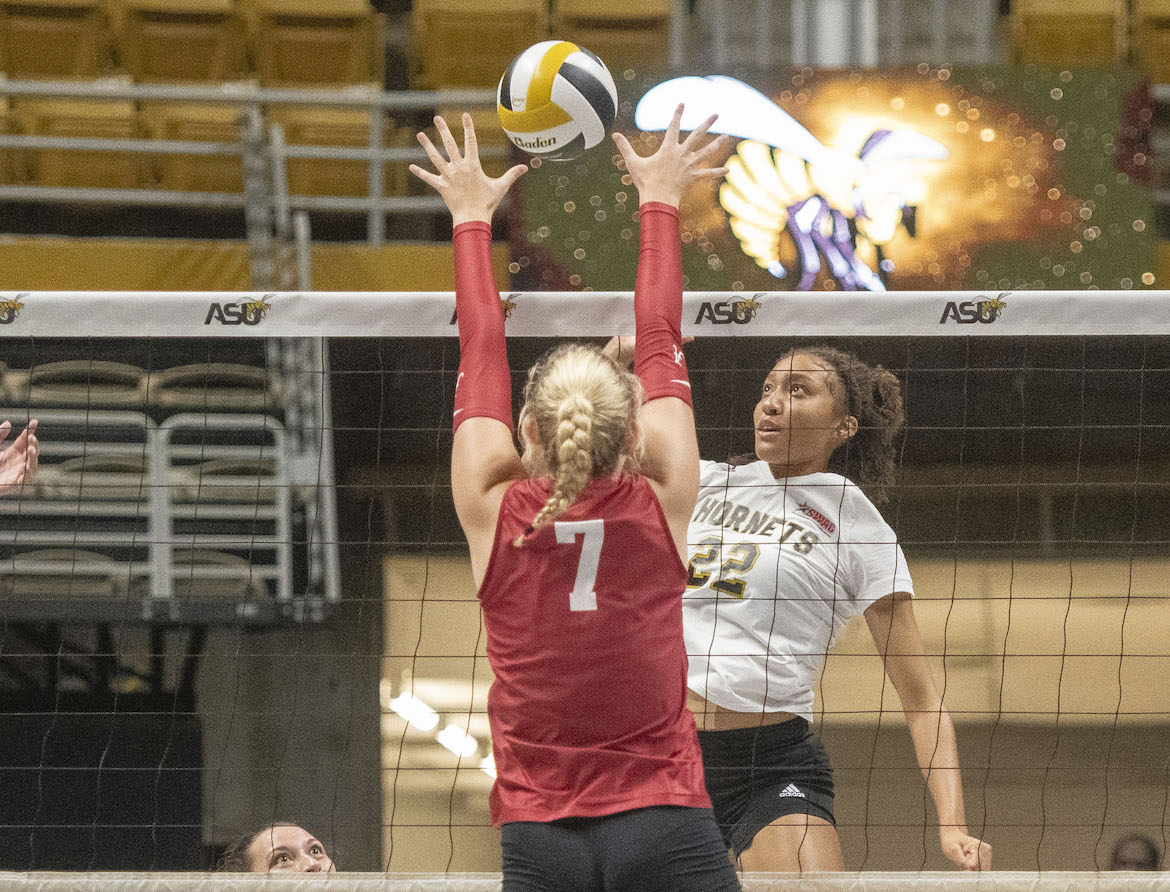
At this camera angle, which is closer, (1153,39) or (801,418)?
(801,418)

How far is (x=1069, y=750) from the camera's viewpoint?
802 cm

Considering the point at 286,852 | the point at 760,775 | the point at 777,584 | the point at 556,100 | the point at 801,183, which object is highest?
the point at 801,183

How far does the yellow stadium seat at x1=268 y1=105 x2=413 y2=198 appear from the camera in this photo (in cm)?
845

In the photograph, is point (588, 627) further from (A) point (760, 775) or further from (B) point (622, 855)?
(A) point (760, 775)

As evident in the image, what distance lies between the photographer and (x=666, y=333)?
2523mm

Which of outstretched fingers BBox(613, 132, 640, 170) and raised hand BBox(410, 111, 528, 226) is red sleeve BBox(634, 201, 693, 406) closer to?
outstretched fingers BBox(613, 132, 640, 170)

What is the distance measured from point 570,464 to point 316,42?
7.55 m

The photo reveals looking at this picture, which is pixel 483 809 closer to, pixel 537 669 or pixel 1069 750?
pixel 1069 750

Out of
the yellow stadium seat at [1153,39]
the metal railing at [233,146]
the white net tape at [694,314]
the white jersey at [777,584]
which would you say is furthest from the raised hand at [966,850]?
the yellow stadium seat at [1153,39]

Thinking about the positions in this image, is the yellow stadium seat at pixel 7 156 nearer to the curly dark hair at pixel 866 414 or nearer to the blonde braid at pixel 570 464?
the curly dark hair at pixel 866 414

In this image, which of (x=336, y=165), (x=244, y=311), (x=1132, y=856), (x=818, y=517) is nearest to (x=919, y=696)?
(x=818, y=517)

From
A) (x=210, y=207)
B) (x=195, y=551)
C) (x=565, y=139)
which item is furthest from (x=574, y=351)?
(x=210, y=207)

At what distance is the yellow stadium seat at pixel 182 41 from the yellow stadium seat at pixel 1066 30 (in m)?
5.23

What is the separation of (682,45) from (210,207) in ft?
10.6
